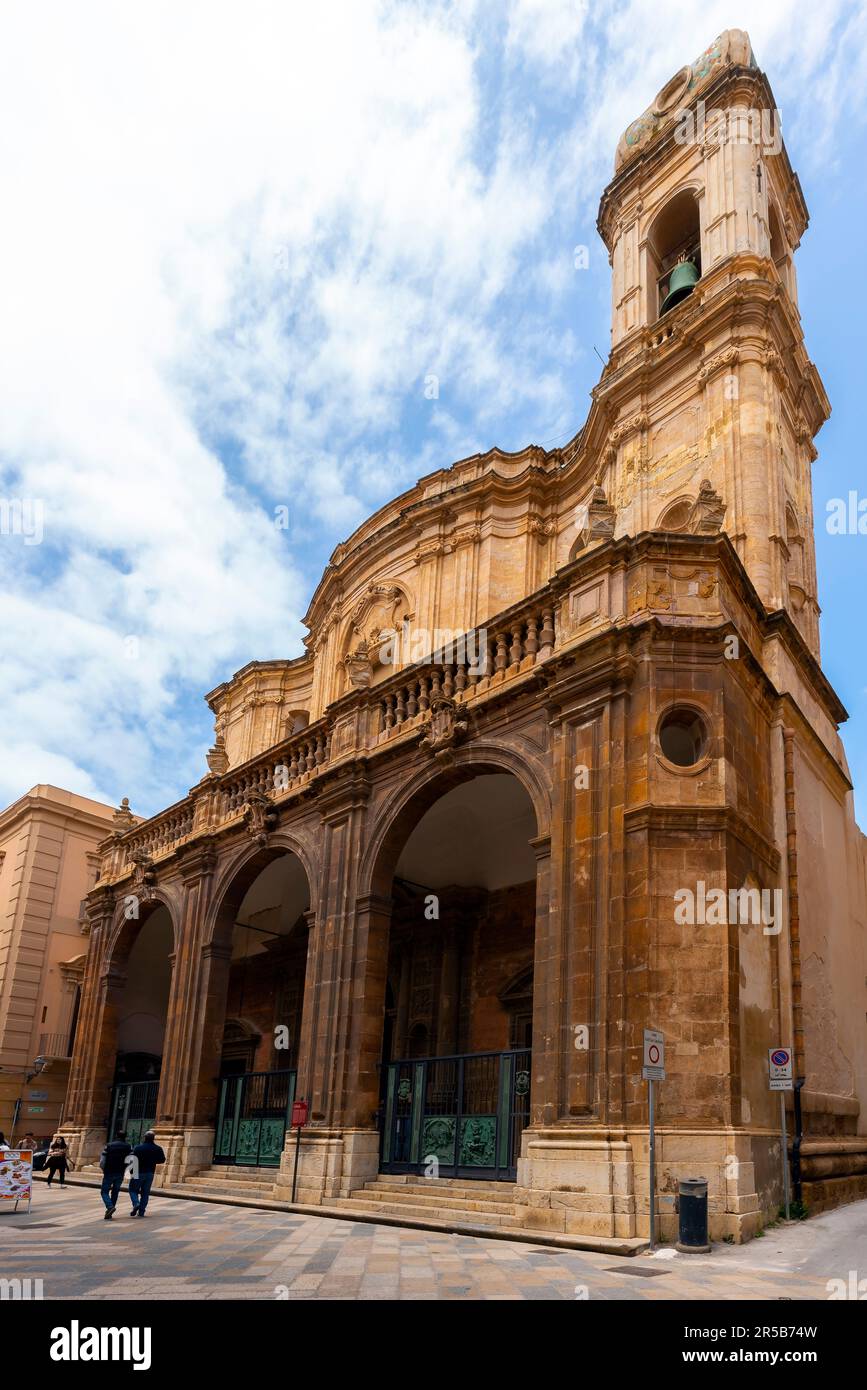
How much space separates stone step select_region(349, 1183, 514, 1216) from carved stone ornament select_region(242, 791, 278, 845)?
6.73 metres

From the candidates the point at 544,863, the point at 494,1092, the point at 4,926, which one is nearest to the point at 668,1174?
the point at 544,863

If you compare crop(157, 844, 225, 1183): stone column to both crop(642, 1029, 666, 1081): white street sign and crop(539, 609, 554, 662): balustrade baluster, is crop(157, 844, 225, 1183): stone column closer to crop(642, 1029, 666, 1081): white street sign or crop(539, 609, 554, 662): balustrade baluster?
crop(539, 609, 554, 662): balustrade baluster

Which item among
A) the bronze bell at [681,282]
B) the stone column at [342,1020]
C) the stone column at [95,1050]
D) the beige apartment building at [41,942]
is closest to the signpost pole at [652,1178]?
the stone column at [342,1020]

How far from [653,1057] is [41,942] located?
2670 cm

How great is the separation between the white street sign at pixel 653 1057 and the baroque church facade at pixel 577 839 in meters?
0.54

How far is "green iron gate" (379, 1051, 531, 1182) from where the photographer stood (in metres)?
Result: 14.0

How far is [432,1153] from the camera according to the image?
591 inches

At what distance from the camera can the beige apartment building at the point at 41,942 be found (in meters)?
31.2

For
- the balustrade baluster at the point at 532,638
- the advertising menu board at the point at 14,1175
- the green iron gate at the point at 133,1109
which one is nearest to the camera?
the advertising menu board at the point at 14,1175

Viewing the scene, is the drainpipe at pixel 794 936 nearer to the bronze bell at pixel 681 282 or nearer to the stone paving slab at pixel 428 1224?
the stone paving slab at pixel 428 1224

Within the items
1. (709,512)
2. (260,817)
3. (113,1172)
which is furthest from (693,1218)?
(260,817)

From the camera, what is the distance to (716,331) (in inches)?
761
